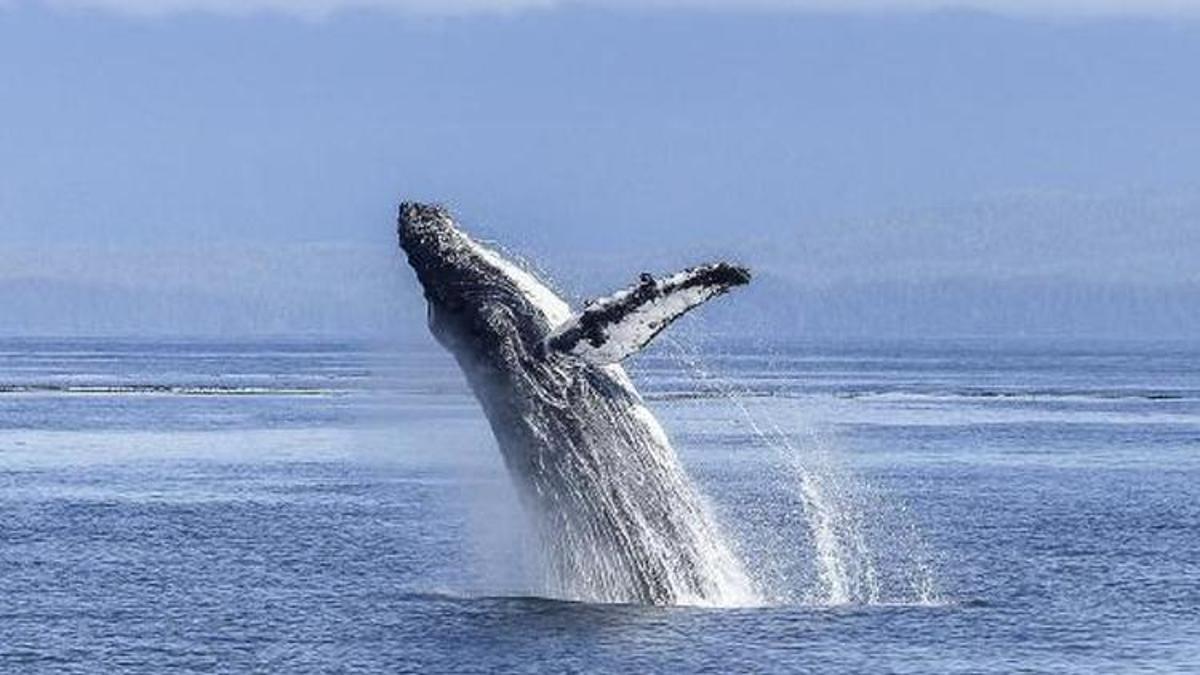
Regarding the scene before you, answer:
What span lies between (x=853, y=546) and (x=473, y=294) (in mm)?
17322

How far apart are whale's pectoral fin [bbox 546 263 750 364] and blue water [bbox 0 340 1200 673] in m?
0.77

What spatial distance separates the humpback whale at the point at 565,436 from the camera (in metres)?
24.1

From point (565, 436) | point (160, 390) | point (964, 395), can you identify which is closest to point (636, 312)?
point (565, 436)

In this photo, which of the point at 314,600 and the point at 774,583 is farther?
the point at 774,583

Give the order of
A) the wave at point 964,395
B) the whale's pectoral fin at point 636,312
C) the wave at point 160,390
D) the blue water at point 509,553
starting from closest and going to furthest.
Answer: the whale's pectoral fin at point 636,312
the blue water at point 509,553
the wave at point 964,395
the wave at point 160,390

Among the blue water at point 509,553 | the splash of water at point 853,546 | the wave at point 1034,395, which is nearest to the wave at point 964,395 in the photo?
the wave at point 1034,395

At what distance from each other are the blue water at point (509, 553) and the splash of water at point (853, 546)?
123mm

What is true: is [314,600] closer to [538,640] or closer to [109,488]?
[538,640]

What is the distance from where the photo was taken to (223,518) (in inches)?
1662

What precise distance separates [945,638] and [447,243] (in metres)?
6.61

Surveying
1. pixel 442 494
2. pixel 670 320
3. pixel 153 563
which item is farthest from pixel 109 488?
pixel 670 320

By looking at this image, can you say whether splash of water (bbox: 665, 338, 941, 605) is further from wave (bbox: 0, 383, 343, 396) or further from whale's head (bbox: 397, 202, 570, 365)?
wave (bbox: 0, 383, 343, 396)

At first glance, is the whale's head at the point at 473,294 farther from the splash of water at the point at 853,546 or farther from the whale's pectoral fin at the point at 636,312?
the splash of water at the point at 853,546

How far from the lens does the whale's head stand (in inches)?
957
